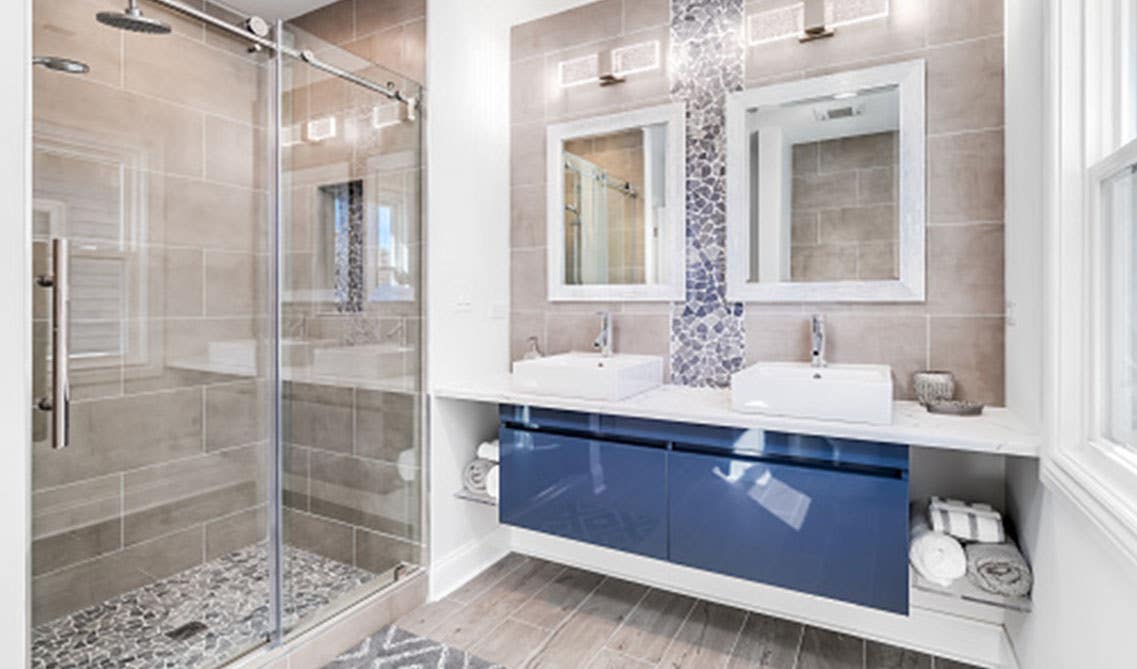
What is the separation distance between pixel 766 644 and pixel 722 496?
0.67m

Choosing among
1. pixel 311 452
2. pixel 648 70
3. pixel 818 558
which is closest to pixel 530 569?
pixel 311 452

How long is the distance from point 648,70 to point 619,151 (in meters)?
0.37

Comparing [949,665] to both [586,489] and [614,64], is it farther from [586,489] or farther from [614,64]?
[614,64]

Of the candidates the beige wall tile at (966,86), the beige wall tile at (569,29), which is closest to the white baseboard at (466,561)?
the beige wall tile at (569,29)

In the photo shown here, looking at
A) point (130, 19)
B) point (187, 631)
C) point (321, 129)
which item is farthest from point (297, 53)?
point (187, 631)

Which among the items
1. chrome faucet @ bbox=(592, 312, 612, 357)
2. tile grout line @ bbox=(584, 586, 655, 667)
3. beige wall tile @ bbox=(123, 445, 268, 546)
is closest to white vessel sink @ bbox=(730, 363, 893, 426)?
chrome faucet @ bbox=(592, 312, 612, 357)

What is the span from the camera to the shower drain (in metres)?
2.00

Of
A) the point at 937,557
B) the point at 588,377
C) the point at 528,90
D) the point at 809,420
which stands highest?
the point at 528,90

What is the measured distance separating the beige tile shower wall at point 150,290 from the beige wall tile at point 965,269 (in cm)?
245

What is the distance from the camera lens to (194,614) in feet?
7.05

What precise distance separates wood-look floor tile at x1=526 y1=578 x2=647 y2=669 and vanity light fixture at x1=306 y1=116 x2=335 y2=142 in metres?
2.09

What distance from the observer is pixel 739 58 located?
237 cm

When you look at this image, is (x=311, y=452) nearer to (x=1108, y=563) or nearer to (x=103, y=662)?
(x=103, y=662)

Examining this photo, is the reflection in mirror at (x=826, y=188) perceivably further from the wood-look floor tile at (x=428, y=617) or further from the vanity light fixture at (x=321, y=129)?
the wood-look floor tile at (x=428, y=617)
